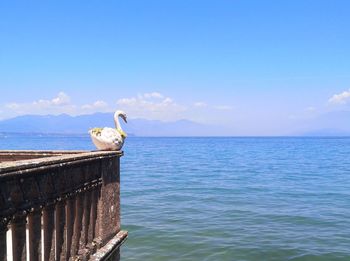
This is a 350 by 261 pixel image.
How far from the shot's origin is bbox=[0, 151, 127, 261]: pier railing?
4.04 m

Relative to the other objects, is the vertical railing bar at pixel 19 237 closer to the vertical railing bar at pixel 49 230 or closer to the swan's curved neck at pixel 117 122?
the vertical railing bar at pixel 49 230

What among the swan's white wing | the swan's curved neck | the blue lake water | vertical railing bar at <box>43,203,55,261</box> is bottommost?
the blue lake water

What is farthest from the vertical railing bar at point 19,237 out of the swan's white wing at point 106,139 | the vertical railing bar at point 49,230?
the swan's white wing at point 106,139

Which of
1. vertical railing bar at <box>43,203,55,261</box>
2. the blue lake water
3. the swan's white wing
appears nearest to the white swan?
the swan's white wing

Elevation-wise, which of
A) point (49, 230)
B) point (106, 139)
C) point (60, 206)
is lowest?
point (49, 230)

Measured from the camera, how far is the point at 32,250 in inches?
177

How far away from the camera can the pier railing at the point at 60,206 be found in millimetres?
4035

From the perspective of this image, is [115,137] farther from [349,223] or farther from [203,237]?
[349,223]

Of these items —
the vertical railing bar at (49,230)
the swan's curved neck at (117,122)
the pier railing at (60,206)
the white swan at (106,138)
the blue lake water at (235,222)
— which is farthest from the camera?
the blue lake water at (235,222)

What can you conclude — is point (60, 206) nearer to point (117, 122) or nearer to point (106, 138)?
point (106, 138)

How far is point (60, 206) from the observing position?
510 cm

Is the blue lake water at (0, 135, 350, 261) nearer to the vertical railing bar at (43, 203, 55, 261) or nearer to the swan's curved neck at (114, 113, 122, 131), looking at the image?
the swan's curved neck at (114, 113, 122, 131)

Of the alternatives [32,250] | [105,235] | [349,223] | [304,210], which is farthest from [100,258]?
[304,210]

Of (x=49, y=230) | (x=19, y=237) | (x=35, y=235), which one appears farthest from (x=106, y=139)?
(x=19, y=237)
